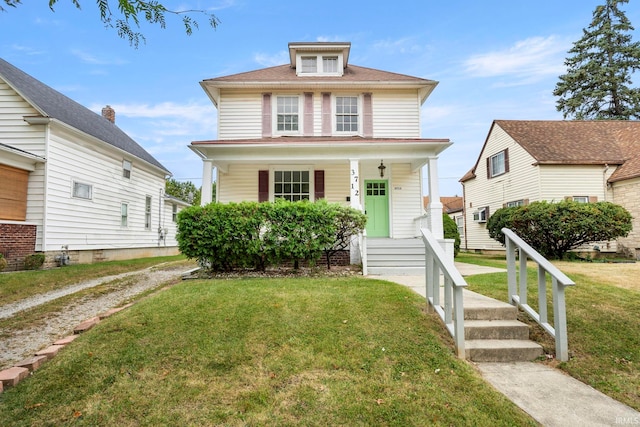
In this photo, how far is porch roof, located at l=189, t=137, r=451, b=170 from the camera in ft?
30.3

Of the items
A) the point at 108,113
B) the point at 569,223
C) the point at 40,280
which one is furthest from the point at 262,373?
the point at 108,113

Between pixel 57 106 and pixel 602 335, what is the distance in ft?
54.4

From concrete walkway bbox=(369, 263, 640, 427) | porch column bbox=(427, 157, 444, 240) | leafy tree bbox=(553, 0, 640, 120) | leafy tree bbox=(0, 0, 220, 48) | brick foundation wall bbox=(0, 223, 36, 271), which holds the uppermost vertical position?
leafy tree bbox=(553, 0, 640, 120)

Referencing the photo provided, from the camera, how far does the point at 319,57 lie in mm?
12531

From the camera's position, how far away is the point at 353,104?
38.9 ft

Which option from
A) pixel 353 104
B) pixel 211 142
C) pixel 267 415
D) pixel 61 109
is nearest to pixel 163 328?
pixel 267 415

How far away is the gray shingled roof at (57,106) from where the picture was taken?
1033 cm

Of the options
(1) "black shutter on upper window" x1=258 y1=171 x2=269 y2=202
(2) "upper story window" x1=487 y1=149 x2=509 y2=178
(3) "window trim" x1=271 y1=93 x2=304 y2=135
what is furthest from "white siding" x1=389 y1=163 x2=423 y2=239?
(2) "upper story window" x1=487 y1=149 x2=509 y2=178

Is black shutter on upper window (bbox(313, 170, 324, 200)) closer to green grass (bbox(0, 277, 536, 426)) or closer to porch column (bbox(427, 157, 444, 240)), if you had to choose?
porch column (bbox(427, 157, 444, 240))

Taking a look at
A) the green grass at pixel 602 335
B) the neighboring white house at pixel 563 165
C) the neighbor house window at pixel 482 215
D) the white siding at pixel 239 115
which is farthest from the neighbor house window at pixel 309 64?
the neighbor house window at pixel 482 215

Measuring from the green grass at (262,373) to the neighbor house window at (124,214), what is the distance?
1153 centimetres

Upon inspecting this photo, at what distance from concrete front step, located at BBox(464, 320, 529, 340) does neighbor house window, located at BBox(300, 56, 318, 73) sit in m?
11.4

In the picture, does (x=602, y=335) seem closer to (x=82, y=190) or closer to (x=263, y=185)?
(x=263, y=185)

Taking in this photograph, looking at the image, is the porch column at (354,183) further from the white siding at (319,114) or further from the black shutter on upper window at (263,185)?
the black shutter on upper window at (263,185)
